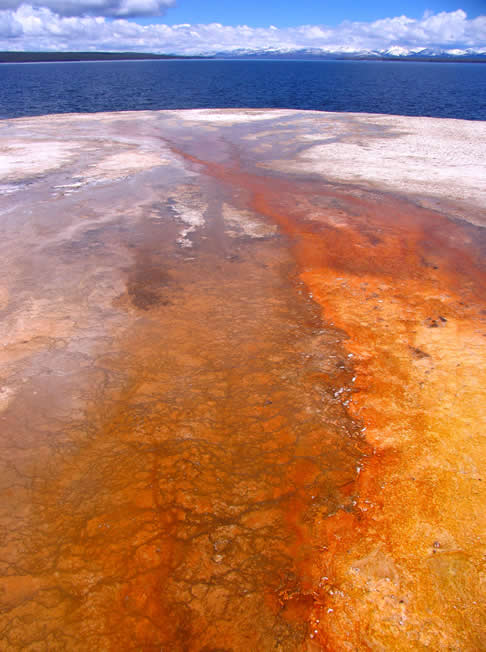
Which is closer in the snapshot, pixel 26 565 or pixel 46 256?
pixel 26 565

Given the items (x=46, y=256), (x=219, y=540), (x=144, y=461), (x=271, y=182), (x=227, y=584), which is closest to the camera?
(x=227, y=584)

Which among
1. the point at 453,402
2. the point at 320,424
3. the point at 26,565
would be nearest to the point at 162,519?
the point at 26,565

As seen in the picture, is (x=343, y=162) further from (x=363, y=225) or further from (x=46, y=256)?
(x=46, y=256)

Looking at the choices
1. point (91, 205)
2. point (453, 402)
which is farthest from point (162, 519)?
point (91, 205)

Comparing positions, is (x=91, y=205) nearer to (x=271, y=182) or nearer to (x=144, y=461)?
(x=271, y=182)

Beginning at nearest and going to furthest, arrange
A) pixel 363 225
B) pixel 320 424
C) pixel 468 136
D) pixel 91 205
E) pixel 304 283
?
pixel 320 424
pixel 304 283
pixel 363 225
pixel 91 205
pixel 468 136

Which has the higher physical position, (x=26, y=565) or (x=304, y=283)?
(x=304, y=283)

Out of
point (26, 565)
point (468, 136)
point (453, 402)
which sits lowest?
point (26, 565)
